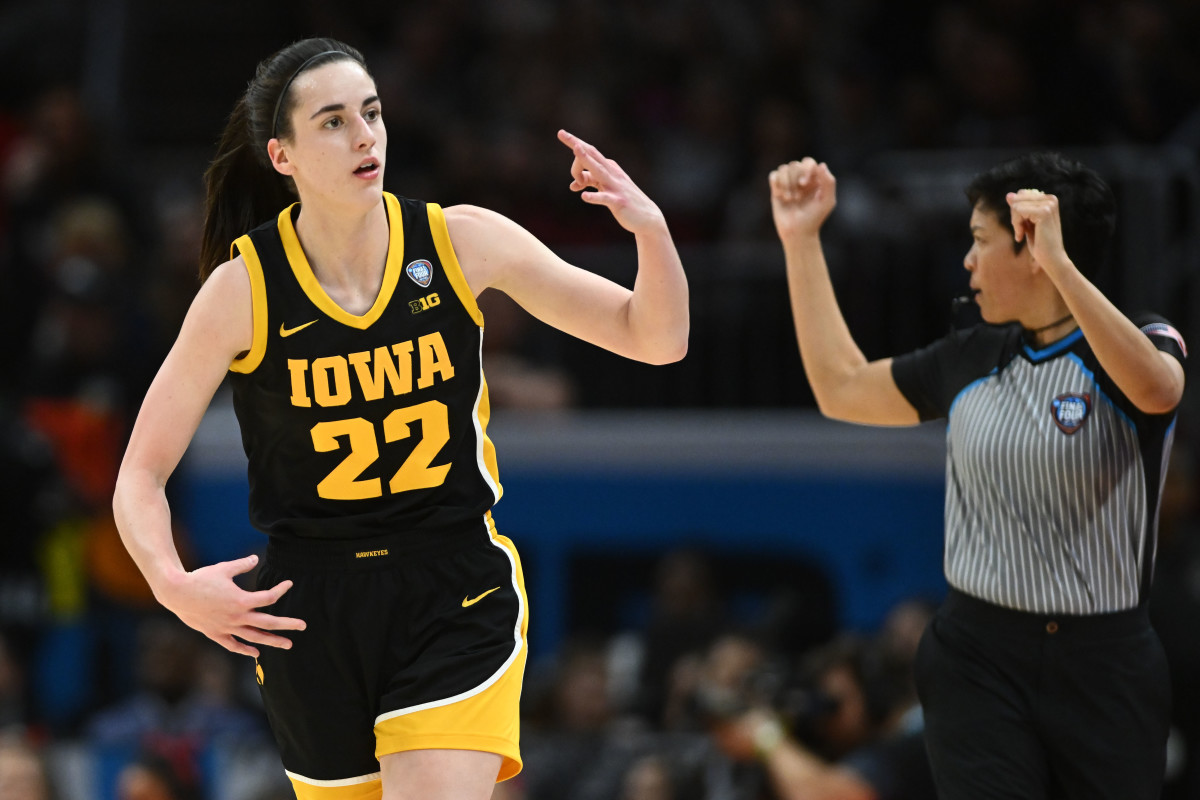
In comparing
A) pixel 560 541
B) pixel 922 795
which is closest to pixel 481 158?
pixel 560 541

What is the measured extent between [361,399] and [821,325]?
62.1 inches

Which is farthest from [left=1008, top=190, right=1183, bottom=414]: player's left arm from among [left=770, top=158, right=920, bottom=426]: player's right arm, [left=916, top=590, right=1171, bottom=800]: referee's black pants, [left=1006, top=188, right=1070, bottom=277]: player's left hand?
[left=770, top=158, right=920, bottom=426]: player's right arm

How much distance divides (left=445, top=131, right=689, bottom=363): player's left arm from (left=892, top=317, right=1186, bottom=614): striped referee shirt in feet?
3.05

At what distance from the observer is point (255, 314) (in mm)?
3668

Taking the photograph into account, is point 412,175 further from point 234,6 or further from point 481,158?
point 234,6

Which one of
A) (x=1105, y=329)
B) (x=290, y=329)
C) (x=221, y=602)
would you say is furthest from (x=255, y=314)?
(x=1105, y=329)

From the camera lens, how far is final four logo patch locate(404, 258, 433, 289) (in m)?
3.77

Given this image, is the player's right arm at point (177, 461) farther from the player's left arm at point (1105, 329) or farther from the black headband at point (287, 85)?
the player's left arm at point (1105, 329)

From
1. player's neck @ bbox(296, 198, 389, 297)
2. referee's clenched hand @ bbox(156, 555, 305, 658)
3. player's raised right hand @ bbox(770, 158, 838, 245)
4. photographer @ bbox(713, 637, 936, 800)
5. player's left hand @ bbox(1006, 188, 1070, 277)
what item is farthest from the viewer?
photographer @ bbox(713, 637, 936, 800)

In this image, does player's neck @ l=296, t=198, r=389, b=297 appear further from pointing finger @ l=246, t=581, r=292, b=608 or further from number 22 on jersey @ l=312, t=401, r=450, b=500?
pointing finger @ l=246, t=581, r=292, b=608

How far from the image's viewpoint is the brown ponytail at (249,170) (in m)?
3.83

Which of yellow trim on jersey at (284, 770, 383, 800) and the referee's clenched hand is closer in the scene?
the referee's clenched hand

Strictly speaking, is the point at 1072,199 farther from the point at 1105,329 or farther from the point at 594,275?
the point at 594,275

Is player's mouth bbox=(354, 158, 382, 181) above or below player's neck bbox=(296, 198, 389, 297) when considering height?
above
